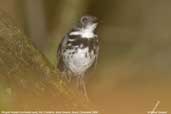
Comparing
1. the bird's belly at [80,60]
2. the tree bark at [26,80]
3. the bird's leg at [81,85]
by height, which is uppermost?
the tree bark at [26,80]

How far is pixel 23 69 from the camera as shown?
3.24 ft

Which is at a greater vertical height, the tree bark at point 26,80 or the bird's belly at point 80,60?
the tree bark at point 26,80

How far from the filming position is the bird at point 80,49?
127 cm

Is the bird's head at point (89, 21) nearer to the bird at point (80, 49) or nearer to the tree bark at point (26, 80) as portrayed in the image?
the bird at point (80, 49)

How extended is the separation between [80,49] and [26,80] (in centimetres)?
34

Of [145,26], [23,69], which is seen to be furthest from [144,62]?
[23,69]

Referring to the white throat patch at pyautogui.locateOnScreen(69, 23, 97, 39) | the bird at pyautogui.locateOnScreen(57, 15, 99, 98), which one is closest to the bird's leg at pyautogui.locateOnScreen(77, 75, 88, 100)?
the bird at pyautogui.locateOnScreen(57, 15, 99, 98)

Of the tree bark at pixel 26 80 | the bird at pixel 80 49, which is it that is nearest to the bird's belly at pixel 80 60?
the bird at pixel 80 49

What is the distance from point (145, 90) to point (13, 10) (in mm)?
354

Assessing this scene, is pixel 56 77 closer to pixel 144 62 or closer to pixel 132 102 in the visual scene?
pixel 132 102

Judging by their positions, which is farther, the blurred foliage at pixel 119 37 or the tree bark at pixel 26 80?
the blurred foliage at pixel 119 37

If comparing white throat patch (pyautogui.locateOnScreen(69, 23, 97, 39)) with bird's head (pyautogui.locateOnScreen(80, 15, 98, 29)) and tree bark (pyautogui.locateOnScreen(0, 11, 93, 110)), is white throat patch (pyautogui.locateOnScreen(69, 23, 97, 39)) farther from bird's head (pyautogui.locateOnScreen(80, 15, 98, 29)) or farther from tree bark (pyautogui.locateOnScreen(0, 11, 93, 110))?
tree bark (pyautogui.locateOnScreen(0, 11, 93, 110))

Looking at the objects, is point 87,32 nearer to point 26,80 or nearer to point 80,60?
point 80,60

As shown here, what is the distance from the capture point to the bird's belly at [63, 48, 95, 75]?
4.27 feet
